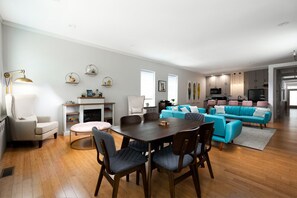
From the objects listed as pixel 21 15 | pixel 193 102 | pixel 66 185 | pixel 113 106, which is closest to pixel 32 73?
pixel 21 15

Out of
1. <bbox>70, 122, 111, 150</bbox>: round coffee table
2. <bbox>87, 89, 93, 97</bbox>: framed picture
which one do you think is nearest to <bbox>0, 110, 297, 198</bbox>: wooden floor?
<bbox>70, 122, 111, 150</bbox>: round coffee table

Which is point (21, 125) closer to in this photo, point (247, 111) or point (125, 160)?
point (125, 160)

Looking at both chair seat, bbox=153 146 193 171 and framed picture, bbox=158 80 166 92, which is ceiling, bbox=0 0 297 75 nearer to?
framed picture, bbox=158 80 166 92

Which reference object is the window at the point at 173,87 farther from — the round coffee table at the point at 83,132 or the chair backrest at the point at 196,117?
the round coffee table at the point at 83,132

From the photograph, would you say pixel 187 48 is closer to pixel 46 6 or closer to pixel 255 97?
pixel 46 6

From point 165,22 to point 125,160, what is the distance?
293 cm

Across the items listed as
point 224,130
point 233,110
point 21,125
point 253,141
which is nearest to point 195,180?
point 224,130

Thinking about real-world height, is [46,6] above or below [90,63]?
above

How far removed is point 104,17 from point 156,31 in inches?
50.8

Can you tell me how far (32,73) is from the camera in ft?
11.5

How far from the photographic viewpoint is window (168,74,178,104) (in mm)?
7410

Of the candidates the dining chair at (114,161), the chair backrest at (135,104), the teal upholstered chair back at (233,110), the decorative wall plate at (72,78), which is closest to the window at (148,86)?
the chair backrest at (135,104)

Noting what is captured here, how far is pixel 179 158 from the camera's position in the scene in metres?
1.42

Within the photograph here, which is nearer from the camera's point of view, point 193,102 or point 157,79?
point 157,79
